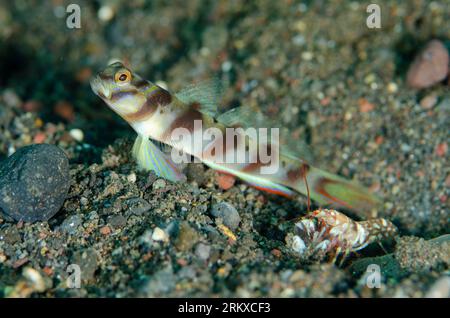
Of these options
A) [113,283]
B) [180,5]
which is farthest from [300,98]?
[113,283]

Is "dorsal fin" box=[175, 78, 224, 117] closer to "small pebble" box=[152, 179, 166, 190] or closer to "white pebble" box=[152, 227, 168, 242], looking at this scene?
"small pebble" box=[152, 179, 166, 190]

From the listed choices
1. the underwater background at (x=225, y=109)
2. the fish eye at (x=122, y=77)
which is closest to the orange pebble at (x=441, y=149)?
the underwater background at (x=225, y=109)

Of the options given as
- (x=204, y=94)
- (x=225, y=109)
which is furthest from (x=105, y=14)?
(x=204, y=94)

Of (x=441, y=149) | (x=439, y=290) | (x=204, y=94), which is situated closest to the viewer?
(x=439, y=290)

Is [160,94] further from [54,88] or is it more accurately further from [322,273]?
[54,88]

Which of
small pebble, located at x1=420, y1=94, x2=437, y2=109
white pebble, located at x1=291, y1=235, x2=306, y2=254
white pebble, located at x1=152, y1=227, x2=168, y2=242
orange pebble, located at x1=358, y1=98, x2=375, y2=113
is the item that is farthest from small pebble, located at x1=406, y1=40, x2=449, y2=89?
white pebble, located at x1=152, y1=227, x2=168, y2=242

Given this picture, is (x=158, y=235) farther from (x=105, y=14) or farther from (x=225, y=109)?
(x=105, y=14)

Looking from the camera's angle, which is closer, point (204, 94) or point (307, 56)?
point (204, 94)
